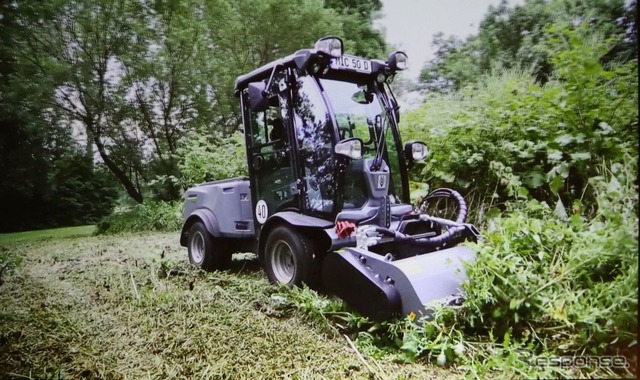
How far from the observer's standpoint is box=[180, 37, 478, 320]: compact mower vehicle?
2119 millimetres

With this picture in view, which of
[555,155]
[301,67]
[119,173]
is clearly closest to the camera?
[555,155]

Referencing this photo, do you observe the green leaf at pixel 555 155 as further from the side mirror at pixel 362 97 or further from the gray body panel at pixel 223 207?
the gray body panel at pixel 223 207

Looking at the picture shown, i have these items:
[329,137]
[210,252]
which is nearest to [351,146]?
[329,137]

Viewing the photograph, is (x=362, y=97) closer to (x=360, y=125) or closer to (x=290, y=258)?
(x=360, y=125)

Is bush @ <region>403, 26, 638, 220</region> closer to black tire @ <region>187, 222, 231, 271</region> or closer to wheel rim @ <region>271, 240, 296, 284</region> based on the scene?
wheel rim @ <region>271, 240, 296, 284</region>

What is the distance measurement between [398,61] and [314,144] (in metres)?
0.80

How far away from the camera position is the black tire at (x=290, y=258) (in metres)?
2.44

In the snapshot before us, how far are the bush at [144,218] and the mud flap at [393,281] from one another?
1.07 m

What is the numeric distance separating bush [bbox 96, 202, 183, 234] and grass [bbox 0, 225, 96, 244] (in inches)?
2.1

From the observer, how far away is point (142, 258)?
2.54 metres

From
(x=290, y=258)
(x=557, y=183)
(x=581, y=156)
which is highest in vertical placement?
(x=581, y=156)

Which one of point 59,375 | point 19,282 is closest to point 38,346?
point 59,375

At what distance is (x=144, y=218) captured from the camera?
2236 mm

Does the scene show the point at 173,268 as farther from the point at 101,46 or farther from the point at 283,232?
the point at 101,46
